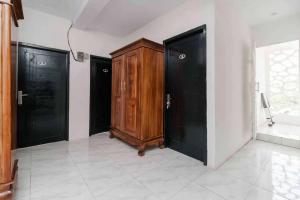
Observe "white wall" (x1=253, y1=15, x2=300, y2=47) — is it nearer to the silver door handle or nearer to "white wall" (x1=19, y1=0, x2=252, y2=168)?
"white wall" (x1=19, y1=0, x2=252, y2=168)

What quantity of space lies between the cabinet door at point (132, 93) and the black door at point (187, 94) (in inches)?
25.6

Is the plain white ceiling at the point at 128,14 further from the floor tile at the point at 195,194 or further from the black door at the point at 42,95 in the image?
the floor tile at the point at 195,194

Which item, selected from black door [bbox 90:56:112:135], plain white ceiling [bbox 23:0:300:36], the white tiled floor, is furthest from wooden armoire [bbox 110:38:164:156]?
black door [bbox 90:56:112:135]

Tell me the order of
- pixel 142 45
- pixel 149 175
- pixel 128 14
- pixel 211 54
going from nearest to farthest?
pixel 149 175
pixel 211 54
pixel 142 45
pixel 128 14

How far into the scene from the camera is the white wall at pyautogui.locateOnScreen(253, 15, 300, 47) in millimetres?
3467

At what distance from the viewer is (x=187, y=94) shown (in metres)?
2.86

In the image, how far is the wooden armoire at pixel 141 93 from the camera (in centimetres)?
287

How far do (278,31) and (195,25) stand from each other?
2.49 m

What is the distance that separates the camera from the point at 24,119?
3158mm

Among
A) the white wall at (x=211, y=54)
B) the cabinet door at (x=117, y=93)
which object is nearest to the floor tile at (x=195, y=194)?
the white wall at (x=211, y=54)

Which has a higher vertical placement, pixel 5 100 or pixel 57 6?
pixel 57 6

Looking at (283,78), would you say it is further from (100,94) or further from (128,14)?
(100,94)

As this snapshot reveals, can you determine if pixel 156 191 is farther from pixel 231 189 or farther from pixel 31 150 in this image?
pixel 31 150

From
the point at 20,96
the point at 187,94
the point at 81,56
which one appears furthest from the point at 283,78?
the point at 20,96
